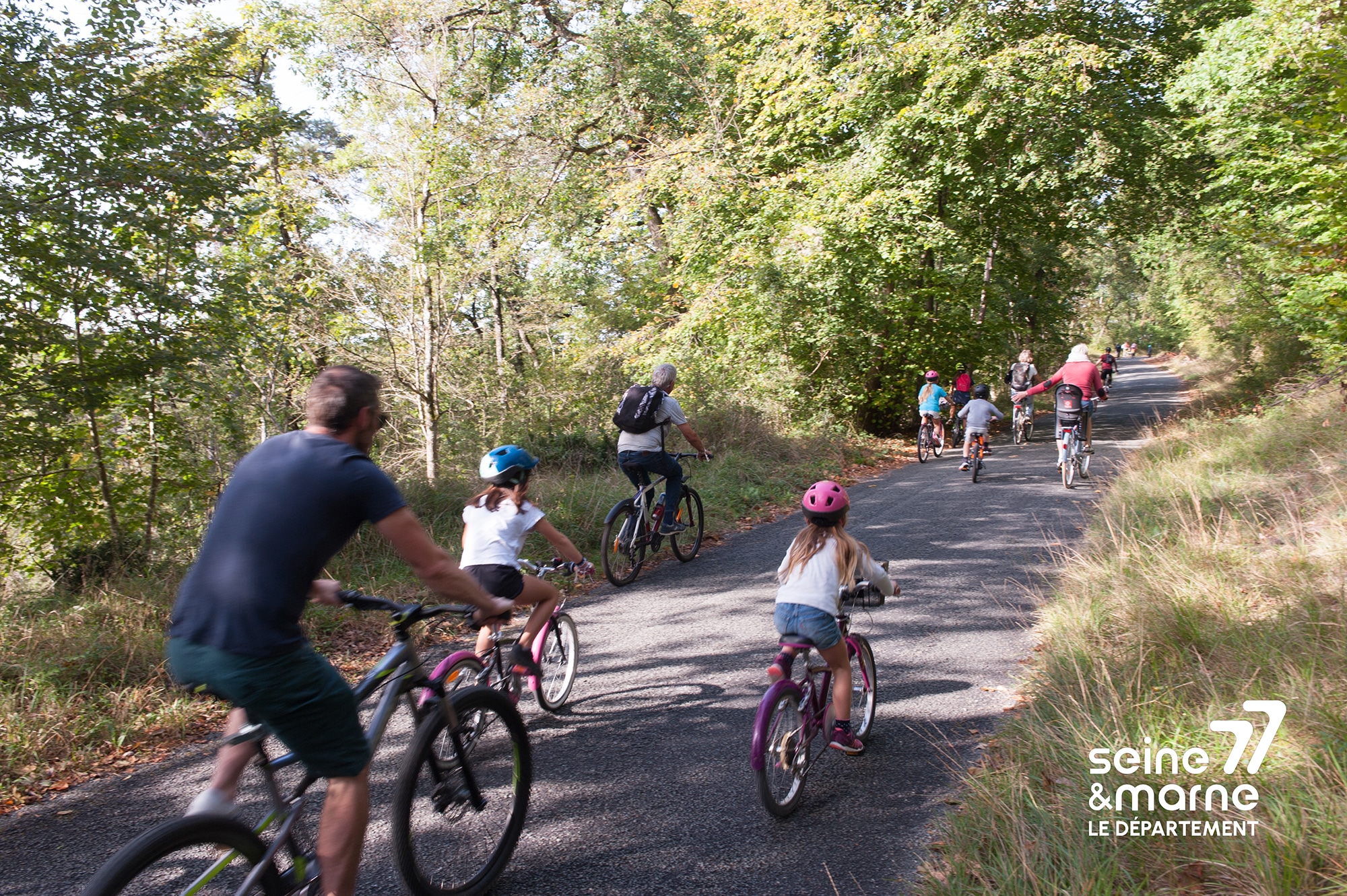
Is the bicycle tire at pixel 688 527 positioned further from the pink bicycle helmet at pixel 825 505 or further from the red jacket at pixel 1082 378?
the red jacket at pixel 1082 378

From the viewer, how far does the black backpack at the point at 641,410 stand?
8.51 metres

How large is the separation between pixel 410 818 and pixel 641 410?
5831 millimetres

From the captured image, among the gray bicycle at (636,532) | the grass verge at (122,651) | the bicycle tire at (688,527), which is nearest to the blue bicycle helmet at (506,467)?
the grass verge at (122,651)

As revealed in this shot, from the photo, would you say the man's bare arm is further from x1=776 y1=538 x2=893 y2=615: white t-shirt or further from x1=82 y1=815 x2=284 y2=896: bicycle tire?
→ x1=776 y1=538 x2=893 y2=615: white t-shirt

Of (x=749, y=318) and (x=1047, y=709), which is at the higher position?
(x=749, y=318)

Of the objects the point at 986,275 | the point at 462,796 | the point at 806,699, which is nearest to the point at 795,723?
the point at 806,699

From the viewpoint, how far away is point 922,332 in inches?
822

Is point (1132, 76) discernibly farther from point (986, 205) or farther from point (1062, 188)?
point (986, 205)

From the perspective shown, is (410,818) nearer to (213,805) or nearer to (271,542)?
(213,805)

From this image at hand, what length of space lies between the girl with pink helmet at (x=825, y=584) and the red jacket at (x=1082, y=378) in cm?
1035

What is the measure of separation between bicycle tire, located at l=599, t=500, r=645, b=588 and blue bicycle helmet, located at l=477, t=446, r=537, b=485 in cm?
351

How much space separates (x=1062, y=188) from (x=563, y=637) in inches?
823

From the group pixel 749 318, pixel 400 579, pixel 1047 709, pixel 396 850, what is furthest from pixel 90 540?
pixel 749 318

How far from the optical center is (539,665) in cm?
511
